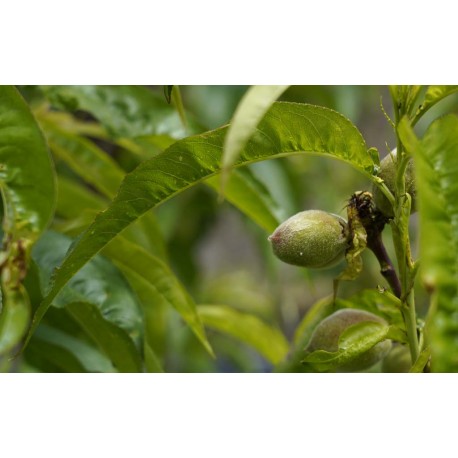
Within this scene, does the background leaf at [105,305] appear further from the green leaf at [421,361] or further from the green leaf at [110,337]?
the green leaf at [421,361]

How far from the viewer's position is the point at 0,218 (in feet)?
3.18

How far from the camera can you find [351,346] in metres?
0.66

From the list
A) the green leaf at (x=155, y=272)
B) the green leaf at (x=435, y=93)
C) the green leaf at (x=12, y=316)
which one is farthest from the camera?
the green leaf at (x=155, y=272)

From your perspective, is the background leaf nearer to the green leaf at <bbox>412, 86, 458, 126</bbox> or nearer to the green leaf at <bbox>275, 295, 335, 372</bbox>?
the green leaf at <bbox>275, 295, 335, 372</bbox>

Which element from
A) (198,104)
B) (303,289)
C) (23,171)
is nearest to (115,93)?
(23,171)

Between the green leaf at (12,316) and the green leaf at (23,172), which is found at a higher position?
the green leaf at (23,172)

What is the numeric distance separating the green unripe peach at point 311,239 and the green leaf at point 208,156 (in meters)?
0.07

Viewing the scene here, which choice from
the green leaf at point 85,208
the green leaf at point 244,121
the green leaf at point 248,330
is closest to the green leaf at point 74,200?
the green leaf at point 85,208

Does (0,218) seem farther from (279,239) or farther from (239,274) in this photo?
(239,274)

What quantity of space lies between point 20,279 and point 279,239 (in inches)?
9.7

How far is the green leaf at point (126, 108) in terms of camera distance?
1028mm

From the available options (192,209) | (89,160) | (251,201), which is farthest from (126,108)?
(192,209)

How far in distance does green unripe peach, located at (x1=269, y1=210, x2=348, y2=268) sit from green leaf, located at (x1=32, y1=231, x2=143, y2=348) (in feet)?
0.66

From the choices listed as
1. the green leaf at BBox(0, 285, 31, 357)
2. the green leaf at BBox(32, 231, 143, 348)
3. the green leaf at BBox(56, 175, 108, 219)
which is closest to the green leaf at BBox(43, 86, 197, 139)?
the green leaf at BBox(56, 175, 108, 219)
